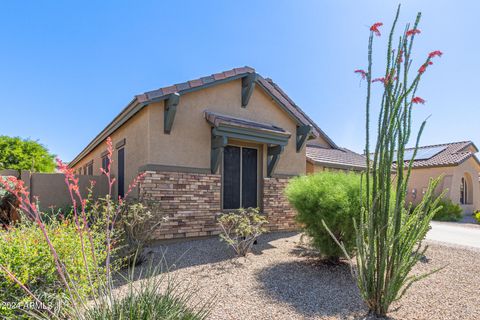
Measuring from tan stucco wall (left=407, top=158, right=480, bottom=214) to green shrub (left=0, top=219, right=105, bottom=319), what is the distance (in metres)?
22.6

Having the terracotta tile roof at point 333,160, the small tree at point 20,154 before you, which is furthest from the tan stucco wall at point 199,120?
the small tree at point 20,154

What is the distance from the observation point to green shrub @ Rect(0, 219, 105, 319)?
2.86 metres

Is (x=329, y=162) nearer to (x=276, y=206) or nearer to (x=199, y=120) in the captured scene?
(x=276, y=206)

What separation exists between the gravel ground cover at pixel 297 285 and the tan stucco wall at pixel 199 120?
270 centimetres

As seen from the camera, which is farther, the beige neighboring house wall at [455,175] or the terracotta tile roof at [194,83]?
the beige neighboring house wall at [455,175]

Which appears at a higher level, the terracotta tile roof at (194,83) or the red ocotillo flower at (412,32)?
the terracotta tile roof at (194,83)

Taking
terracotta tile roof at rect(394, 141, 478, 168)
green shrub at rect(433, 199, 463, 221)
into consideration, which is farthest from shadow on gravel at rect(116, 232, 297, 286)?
terracotta tile roof at rect(394, 141, 478, 168)

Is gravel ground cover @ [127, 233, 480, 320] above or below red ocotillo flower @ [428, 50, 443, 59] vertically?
below

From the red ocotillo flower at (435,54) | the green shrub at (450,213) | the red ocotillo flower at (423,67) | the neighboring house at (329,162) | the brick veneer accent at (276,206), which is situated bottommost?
A: the green shrub at (450,213)

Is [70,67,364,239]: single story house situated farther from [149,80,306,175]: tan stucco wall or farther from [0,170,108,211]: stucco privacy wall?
[0,170,108,211]: stucco privacy wall

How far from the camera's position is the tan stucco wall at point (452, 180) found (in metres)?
19.5

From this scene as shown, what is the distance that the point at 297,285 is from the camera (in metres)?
5.21

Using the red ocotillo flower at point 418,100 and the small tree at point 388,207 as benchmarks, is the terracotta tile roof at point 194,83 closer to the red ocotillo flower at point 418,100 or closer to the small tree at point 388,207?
the small tree at point 388,207

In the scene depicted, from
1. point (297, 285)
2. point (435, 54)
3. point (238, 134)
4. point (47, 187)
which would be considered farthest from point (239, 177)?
point (47, 187)
